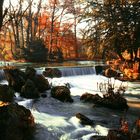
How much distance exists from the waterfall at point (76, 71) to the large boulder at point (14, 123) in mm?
Result: 16465

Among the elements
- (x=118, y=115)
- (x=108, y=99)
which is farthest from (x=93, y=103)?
(x=118, y=115)

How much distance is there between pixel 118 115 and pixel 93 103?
219 cm

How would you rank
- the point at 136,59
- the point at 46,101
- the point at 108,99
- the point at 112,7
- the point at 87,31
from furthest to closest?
the point at 136,59 < the point at 87,31 < the point at 112,7 < the point at 46,101 < the point at 108,99

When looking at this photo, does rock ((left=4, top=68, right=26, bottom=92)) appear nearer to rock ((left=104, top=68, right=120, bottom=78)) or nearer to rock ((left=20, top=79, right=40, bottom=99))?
rock ((left=20, top=79, right=40, bottom=99))

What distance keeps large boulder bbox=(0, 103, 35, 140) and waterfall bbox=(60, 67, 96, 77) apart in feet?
54.0

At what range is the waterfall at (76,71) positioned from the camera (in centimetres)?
2617

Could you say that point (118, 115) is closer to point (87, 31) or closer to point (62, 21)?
point (87, 31)

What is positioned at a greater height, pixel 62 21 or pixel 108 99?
pixel 62 21

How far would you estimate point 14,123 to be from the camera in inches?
340

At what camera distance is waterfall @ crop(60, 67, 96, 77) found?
2617cm

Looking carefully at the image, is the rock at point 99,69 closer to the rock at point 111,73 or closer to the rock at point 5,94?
the rock at point 111,73

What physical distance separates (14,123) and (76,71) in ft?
60.3

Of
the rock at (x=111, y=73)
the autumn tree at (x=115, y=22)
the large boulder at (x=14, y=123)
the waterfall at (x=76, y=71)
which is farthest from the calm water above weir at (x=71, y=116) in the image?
the waterfall at (x=76, y=71)

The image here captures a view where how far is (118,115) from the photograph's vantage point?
12.7 m
